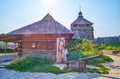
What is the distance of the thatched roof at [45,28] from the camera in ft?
58.2

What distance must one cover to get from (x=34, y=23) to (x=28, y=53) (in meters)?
3.70

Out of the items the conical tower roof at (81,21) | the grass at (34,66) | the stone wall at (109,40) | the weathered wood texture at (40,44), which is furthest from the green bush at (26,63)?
the conical tower roof at (81,21)

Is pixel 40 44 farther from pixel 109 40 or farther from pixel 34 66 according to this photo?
pixel 109 40

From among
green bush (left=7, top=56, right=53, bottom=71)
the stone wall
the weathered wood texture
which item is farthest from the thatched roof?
the stone wall

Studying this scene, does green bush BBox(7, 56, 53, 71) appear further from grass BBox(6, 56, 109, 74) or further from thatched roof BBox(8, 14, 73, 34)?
thatched roof BBox(8, 14, 73, 34)

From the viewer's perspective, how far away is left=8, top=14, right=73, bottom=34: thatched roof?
1773 centimetres

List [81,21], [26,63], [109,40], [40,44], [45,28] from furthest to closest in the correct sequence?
[81,21], [109,40], [45,28], [40,44], [26,63]

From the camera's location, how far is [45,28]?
18438 mm

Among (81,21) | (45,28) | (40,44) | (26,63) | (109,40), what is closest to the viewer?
(26,63)

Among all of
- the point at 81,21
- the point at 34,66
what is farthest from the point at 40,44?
the point at 81,21

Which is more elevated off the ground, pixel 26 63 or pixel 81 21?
pixel 81 21

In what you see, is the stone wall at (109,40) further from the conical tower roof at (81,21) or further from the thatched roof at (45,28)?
the thatched roof at (45,28)

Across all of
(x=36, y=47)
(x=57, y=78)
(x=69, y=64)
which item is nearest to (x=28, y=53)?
(x=36, y=47)

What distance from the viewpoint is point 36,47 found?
18047 millimetres
